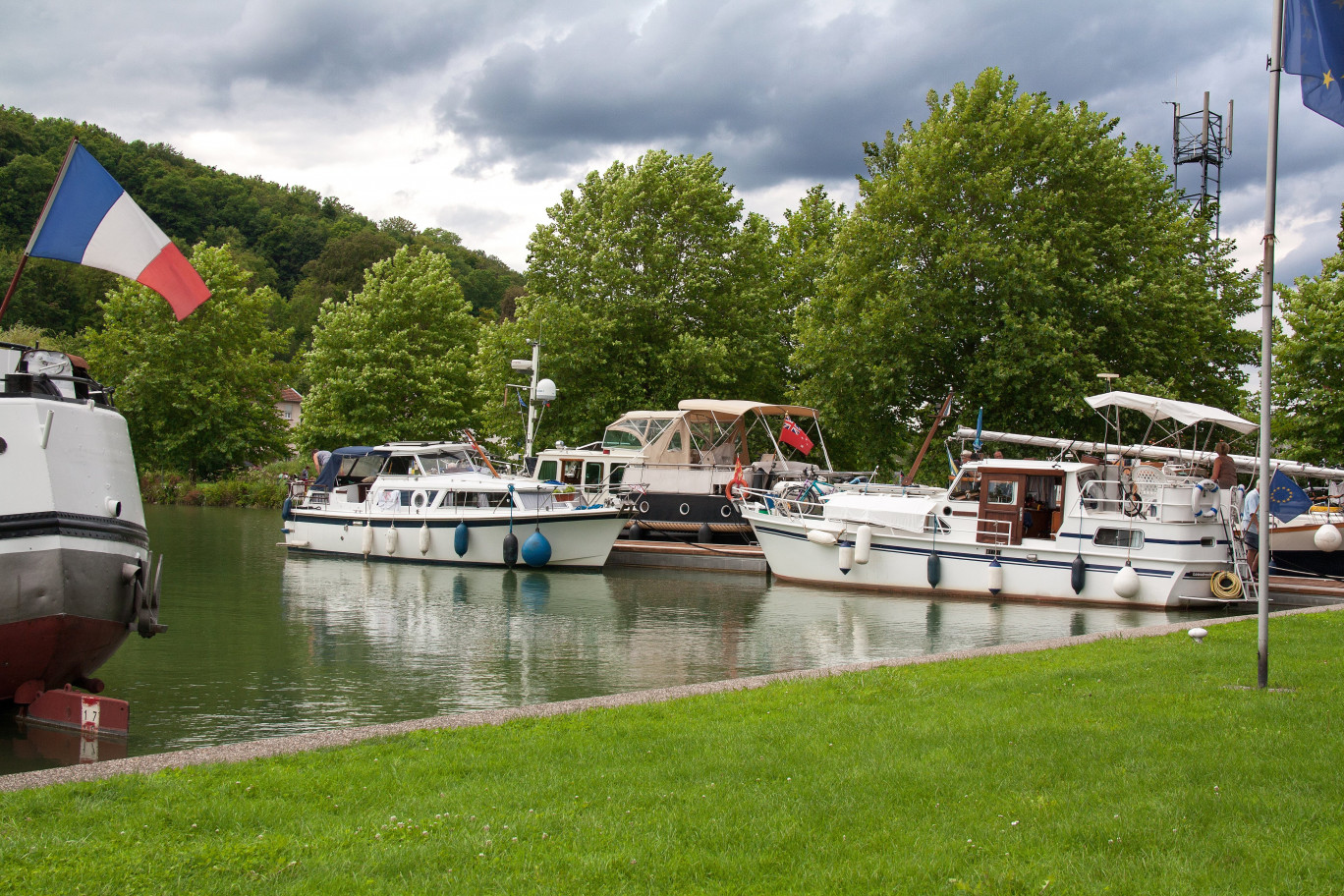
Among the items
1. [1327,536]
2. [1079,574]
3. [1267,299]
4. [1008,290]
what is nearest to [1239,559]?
[1327,536]

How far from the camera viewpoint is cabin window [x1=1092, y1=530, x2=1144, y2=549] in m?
22.7

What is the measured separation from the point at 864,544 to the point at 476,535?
35.6ft

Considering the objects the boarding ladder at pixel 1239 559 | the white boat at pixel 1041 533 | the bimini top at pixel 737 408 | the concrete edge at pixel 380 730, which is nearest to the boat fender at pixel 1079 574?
the white boat at pixel 1041 533

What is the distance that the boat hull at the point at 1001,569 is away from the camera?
22359 millimetres

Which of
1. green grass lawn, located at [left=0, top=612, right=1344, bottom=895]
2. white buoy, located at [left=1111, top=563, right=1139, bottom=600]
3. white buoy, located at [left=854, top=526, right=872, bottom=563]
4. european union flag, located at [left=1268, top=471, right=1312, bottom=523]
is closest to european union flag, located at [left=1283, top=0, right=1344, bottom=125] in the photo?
green grass lawn, located at [left=0, top=612, right=1344, bottom=895]

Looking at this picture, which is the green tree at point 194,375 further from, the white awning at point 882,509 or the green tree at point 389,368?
the white awning at point 882,509

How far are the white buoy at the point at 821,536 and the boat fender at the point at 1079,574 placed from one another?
5.52 meters

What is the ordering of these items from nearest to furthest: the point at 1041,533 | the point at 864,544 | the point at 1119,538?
the point at 1119,538 → the point at 1041,533 → the point at 864,544

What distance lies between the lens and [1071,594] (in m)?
23.3

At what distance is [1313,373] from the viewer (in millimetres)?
30781

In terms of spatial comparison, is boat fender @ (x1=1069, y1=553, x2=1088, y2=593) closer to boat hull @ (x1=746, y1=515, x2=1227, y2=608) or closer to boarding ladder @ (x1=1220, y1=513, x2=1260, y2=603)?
boat hull @ (x1=746, y1=515, x2=1227, y2=608)

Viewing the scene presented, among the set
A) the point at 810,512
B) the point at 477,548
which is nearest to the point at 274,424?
the point at 477,548

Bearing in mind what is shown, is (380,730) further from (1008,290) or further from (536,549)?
(1008,290)

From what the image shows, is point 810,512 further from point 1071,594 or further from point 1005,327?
point 1005,327
